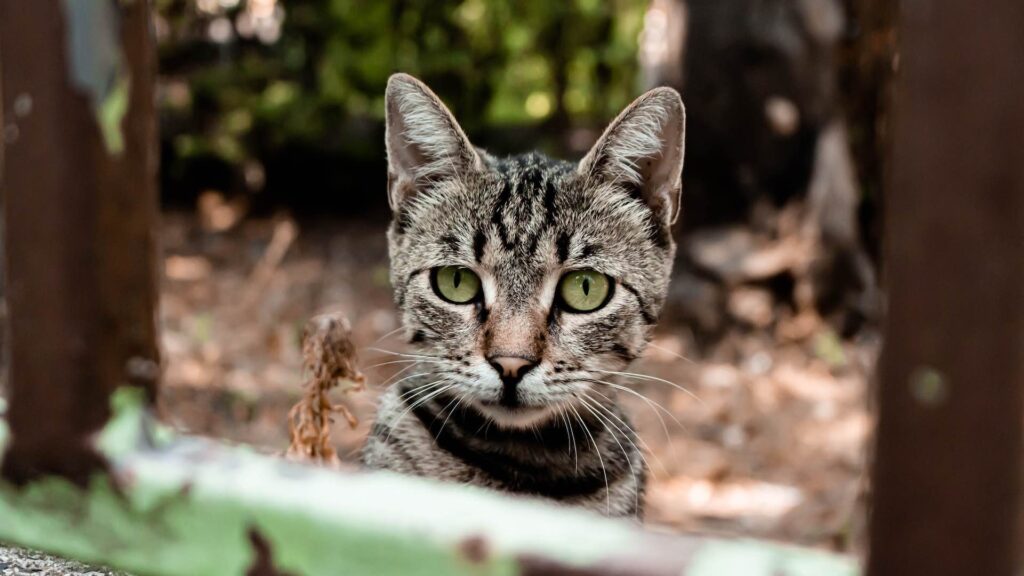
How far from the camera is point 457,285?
226 cm

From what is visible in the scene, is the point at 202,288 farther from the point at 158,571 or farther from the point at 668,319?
the point at 158,571

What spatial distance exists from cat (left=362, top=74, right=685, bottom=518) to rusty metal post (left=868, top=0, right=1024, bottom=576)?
123cm

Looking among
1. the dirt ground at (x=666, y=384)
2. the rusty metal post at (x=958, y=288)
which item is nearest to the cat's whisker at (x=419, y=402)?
the rusty metal post at (x=958, y=288)

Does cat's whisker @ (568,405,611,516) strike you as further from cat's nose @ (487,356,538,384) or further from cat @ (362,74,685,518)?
cat's nose @ (487,356,538,384)

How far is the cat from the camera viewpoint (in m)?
2.11

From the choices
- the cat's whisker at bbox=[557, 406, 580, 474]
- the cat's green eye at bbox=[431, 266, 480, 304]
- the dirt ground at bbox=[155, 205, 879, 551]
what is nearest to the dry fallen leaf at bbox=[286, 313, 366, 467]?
the cat's green eye at bbox=[431, 266, 480, 304]

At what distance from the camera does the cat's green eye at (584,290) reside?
2219 mm

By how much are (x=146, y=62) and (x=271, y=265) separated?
5.70 m

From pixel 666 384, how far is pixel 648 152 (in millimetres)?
3646

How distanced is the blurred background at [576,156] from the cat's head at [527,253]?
77cm

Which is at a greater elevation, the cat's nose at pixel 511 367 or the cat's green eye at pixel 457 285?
the cat's green eye at pixel 457 285

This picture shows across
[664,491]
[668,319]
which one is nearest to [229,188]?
[668,319]

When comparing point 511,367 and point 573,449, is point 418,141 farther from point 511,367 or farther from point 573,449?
point 573,449

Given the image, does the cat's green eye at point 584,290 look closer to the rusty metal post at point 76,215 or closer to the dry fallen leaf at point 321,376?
the dry fallen leaf at point 321,376
